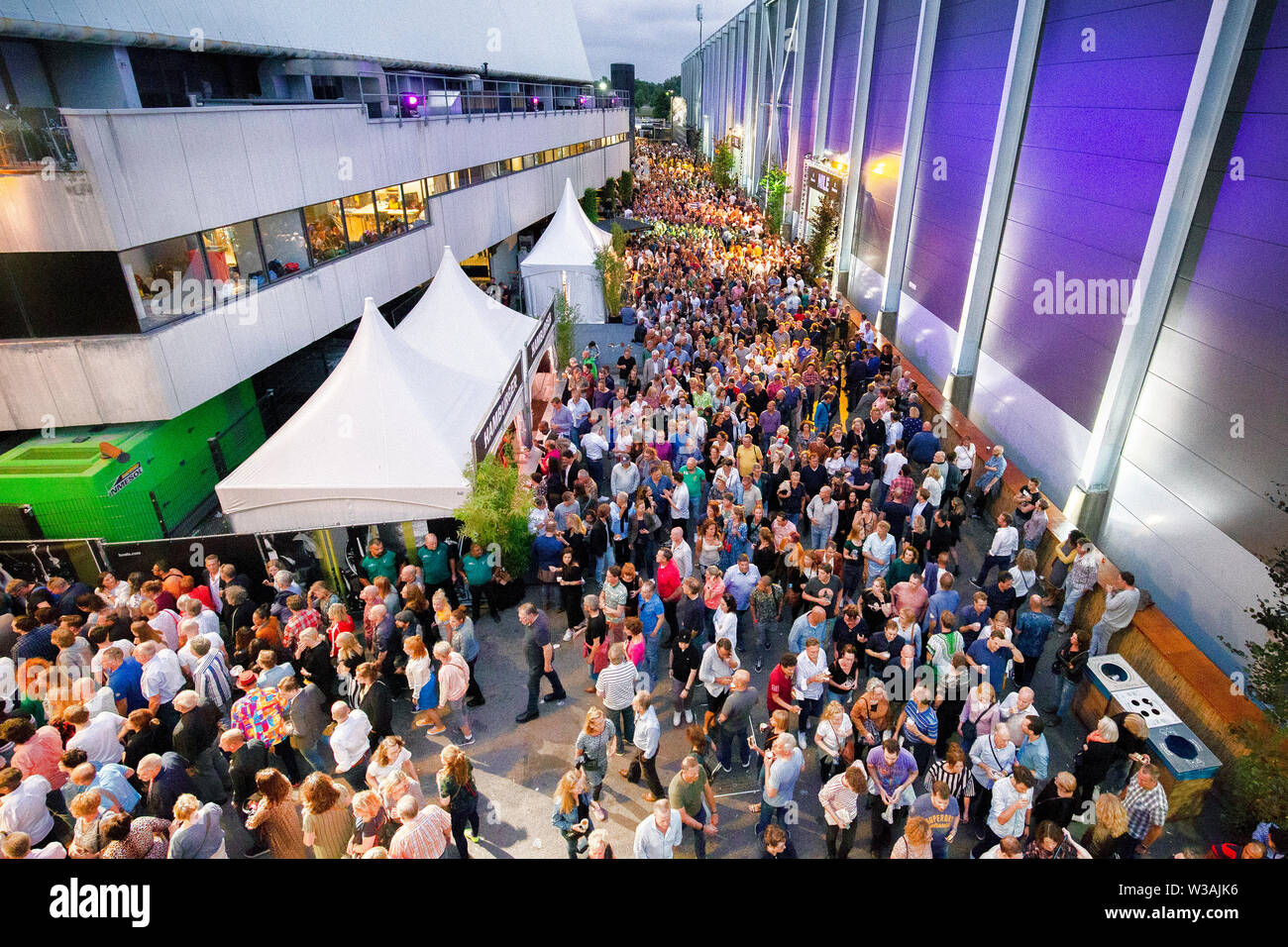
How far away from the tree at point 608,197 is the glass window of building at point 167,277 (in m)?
31.4

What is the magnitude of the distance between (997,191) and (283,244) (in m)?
13.5

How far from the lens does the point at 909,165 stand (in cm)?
1736

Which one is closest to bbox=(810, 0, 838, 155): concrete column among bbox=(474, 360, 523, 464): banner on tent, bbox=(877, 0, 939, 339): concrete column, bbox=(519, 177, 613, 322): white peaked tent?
bbox=(877, 0, 939, 339): concrete column

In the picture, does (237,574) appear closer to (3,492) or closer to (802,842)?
(3,492)

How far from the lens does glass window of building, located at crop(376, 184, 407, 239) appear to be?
1633 cm

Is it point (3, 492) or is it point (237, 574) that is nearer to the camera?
point (237, 574)

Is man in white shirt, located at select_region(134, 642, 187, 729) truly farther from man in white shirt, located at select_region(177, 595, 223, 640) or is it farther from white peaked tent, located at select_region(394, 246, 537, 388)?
white peaked tent, located at select_region(394, 246, 537, 388)

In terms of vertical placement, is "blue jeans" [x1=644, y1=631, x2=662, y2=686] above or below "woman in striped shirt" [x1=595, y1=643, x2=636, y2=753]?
below

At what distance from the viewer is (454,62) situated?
28.4 metres

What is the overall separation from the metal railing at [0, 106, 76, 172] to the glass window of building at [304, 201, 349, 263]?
4.63m

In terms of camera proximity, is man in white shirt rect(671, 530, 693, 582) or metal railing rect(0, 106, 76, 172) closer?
man in white shirt rect(671, 530, 693, 582)
